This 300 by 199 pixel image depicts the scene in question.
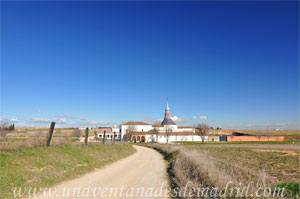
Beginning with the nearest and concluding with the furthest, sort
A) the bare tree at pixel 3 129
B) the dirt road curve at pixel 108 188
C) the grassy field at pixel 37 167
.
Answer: the dirt road curve at pixel 108 188
the grassy field at pixel 37 167
the bare tree at pixel 3 129

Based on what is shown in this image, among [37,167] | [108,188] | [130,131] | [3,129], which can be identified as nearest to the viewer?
[108,188]

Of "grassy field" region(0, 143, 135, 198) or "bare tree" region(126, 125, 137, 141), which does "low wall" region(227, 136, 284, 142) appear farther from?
"grassy field" region(0, 143, 135, 198)

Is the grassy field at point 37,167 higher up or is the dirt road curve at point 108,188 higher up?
the grassy field at point 37,167

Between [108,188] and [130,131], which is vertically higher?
[108,188]

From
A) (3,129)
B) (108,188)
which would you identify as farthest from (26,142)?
(108,188)

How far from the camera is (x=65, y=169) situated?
39.5 feet

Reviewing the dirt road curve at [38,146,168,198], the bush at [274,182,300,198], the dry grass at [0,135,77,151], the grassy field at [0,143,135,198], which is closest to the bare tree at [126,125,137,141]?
the dry grass at [0,135,77,151]

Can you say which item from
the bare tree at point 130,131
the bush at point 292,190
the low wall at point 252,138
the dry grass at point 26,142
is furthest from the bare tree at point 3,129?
the low wall at point 252,138

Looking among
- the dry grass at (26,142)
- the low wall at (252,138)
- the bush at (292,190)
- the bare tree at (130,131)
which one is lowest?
the low wall at (252,138)

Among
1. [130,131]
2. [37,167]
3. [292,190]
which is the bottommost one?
[130,131]

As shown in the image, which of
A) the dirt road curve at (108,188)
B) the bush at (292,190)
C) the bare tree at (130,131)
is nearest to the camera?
the bush at (292,190)

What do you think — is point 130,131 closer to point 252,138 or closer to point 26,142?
point 252,138

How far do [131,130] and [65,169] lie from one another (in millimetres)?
80906

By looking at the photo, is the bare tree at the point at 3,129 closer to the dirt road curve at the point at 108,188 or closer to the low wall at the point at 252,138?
the dirt road curve at the point at 108,188
